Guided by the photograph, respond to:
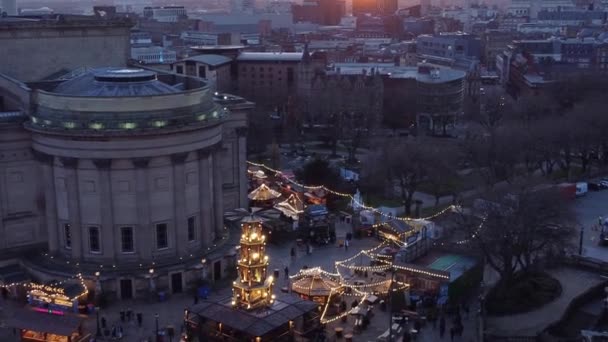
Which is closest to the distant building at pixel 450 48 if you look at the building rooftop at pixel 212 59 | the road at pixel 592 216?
the building rooftop at pixel 212 59

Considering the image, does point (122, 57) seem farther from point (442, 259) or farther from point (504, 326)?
point (504, 326)

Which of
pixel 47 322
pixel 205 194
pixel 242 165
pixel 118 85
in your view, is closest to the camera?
pixel 47 322

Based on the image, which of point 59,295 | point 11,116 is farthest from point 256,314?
point 11,116

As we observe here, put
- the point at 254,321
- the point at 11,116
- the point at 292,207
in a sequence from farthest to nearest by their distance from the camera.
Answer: the point at 292,207
the point at 11,116
the point at 254,321

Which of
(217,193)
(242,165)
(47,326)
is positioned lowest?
(47,326)

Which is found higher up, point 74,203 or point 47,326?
point 74,203

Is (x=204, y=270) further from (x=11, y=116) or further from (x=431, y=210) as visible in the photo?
(x=431, y=210)

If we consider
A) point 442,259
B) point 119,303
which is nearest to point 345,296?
point 442,259
